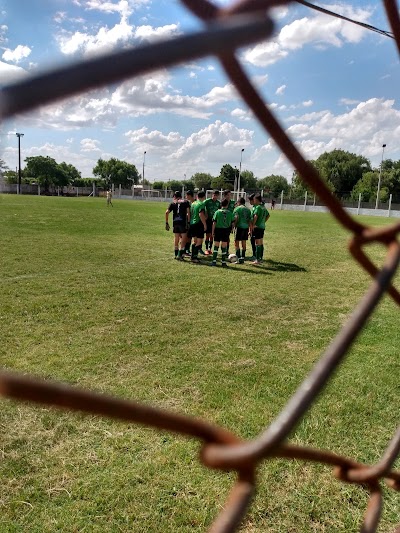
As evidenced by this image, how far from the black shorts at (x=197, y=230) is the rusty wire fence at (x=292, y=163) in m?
10.1

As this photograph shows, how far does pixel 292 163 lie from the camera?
2.16 ft

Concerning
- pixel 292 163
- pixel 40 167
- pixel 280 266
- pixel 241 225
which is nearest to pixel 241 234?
pixel 241 225

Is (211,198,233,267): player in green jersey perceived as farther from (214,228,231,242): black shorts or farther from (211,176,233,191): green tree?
(211,176,233,191): green tree

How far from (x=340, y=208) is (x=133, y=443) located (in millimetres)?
2634

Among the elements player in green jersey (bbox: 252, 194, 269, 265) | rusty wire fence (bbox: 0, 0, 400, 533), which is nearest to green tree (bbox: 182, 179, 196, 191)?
player in green jersey (bbox: 252, 194, 269, 265)

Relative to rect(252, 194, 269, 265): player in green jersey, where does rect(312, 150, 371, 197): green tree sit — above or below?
above

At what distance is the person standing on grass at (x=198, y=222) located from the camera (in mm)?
10683

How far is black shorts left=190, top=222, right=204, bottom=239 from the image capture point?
10834 millimetres

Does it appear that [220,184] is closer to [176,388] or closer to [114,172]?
[114,172]

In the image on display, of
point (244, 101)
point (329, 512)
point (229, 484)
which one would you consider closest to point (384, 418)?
point (329, 512)

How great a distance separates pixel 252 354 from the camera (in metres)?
4.68

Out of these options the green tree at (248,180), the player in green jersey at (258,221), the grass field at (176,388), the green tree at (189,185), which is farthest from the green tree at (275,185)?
the grass field at (176,388)

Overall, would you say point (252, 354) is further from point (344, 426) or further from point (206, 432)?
point (206, 432)

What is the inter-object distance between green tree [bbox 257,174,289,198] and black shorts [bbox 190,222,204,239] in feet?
144
